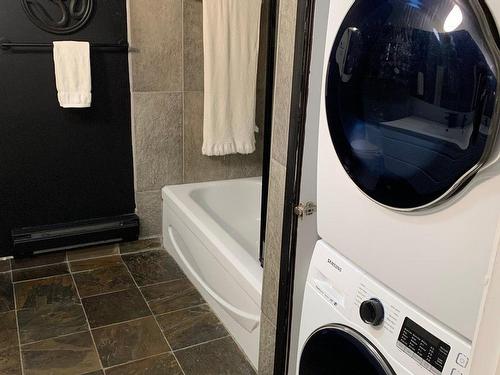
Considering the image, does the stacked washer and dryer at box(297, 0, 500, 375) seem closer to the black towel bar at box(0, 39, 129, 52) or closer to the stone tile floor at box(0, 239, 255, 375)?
the stone tile floor at box(0, 239, 255, 375)

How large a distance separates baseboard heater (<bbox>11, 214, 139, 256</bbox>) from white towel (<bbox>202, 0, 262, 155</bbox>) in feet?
2.16

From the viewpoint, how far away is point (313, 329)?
129 centimetres

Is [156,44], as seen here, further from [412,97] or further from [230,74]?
[412,97]

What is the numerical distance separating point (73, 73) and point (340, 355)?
197 centimetres

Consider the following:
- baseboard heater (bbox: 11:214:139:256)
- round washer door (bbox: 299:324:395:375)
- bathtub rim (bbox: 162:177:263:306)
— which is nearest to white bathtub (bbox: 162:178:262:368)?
bathtub rim (bbox: 162:177:263:306)

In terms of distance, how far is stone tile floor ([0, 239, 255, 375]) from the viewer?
6.17ft

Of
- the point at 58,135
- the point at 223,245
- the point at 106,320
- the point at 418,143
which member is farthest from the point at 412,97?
the point at 58,135

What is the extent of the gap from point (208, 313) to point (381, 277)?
1367 mm

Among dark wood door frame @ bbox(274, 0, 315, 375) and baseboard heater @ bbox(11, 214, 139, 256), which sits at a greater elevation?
dark wood door frame @ bbox(274, 0, 315, 375)

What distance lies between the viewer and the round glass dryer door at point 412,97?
2.45 feet

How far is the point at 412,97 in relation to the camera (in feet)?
2.85

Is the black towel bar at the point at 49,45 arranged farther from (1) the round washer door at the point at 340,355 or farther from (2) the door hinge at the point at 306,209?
(1) the round washer door at the point at 340,355

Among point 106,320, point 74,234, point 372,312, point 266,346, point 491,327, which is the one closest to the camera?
point 491,327

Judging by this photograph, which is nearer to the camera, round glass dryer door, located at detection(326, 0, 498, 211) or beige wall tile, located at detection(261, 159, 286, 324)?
round glass dryer door, located at detection(326, 0, 498, 211)
